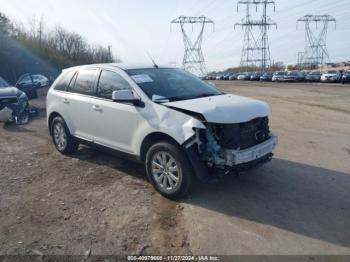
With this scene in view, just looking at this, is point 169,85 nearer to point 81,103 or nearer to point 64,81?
point 81,103

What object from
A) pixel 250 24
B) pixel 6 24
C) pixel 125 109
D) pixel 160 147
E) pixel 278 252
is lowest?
pixel 278 252

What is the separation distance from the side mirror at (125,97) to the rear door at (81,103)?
113cm

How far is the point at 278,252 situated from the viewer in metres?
3.58

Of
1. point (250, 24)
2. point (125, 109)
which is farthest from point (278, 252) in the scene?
point (250, 24)

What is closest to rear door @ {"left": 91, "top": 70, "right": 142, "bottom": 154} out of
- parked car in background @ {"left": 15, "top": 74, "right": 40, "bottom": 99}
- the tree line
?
parked car in background @ {"left": 15, "top": 74, "right": 40, "bottom": 99}

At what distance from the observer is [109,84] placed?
5871 millimetres

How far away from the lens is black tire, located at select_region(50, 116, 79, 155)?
22.7 feet

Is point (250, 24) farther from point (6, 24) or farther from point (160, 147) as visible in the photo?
point (160, 147)

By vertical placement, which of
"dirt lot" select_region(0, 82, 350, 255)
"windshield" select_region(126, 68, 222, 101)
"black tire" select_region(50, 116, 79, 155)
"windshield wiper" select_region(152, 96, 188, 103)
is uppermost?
"windshield" select_region(126, 68, 222, 101)

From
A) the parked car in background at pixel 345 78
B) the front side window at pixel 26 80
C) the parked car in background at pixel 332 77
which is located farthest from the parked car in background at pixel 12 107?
the parked car in background at pixel 332 77

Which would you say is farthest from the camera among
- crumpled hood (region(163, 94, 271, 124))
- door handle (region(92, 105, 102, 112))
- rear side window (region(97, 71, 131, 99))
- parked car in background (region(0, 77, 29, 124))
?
parked car in background (region(0, 77, 29, 124))

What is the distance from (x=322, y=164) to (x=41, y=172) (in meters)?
4.91

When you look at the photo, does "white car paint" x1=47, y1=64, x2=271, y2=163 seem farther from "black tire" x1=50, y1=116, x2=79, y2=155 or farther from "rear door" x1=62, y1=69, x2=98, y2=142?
"black tire" x1=50, y1=116, x2=79, y2=155

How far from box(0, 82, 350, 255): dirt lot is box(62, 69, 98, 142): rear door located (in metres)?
0.64
